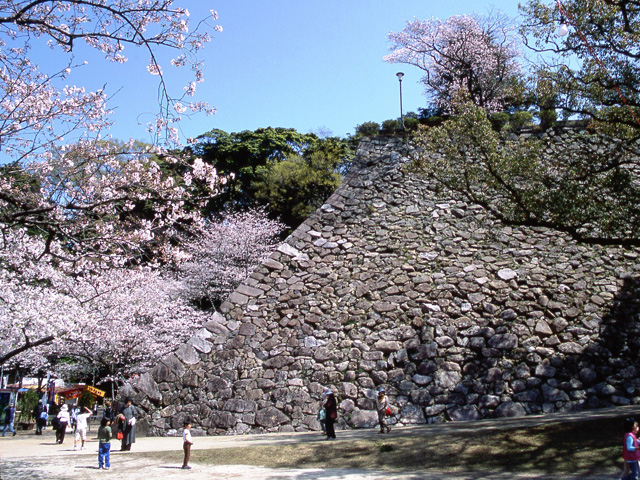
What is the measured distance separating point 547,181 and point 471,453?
16.7 ft

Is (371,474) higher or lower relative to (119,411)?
lower

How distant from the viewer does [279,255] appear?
1461 centimetres

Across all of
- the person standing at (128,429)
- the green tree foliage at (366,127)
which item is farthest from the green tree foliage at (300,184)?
the person standing at (128,429)

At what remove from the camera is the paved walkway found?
736 centimetres

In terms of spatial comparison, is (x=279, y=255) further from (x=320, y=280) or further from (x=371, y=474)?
(x=371, y=474)

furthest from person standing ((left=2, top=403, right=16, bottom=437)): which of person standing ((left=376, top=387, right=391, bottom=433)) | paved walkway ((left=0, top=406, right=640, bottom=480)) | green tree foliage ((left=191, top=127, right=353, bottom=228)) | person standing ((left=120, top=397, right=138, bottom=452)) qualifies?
green tree foliage ((left=191, top=127, right=353, bottom=228))

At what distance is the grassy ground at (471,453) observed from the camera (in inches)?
284

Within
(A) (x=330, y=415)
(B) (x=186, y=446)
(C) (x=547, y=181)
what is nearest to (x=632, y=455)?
(C) (x=547, y=181)

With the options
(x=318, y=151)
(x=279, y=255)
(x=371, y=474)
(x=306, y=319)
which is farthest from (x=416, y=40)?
(x=371, y=474)

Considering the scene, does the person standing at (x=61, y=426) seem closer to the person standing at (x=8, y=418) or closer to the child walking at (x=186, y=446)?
the person standing at (x=8, y=418)

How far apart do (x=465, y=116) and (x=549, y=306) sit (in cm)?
530

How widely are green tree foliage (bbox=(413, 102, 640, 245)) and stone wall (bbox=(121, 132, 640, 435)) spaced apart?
1866 mm

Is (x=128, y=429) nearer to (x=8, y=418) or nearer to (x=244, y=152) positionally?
(x=8, y=418)

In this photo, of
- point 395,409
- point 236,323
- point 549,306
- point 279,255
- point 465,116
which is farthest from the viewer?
point 279,255
